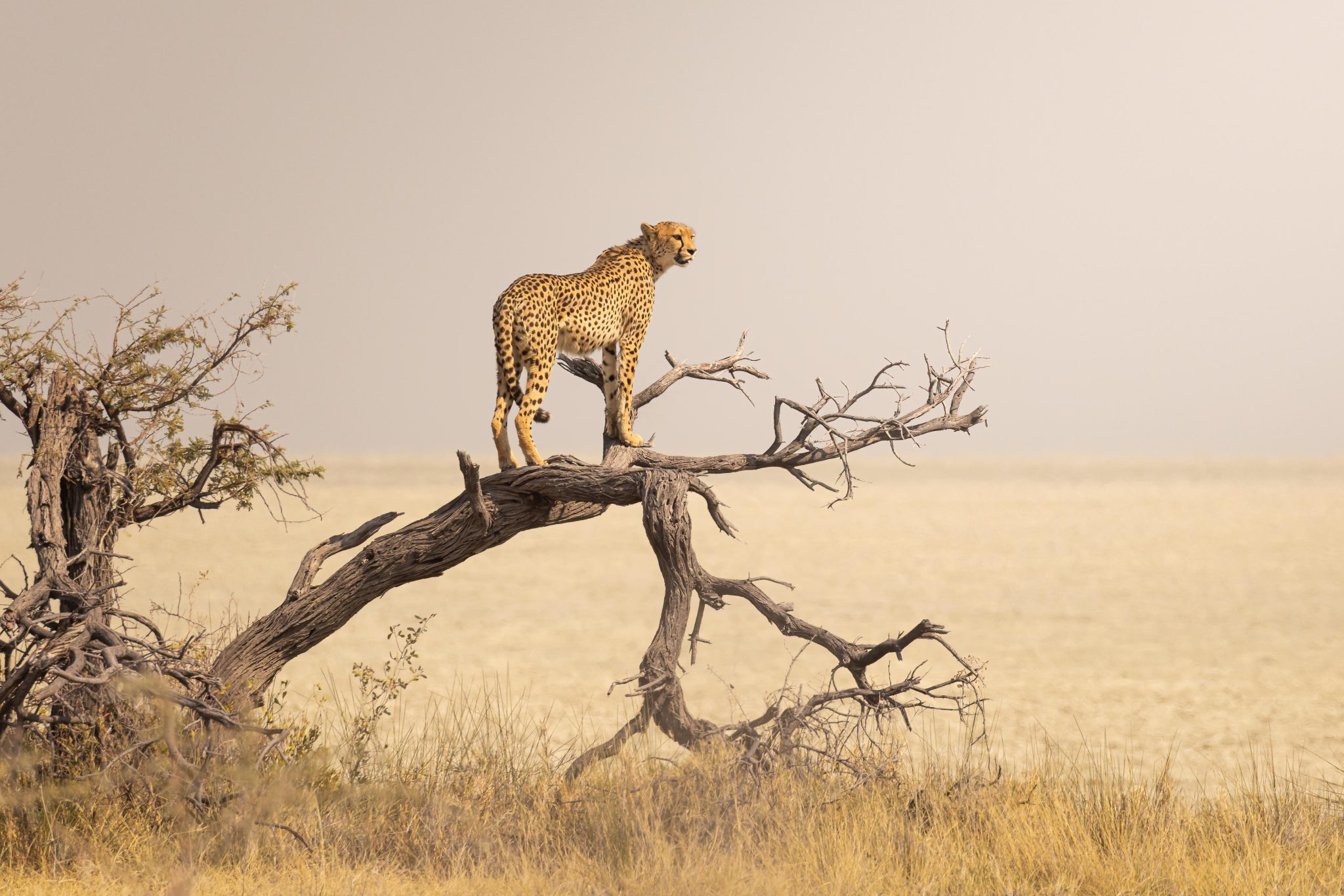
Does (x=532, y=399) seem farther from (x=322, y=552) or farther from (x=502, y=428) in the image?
(x=322, y=552)

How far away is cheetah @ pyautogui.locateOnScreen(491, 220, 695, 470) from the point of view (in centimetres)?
532

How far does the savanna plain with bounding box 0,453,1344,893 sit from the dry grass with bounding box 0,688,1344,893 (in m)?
0.02

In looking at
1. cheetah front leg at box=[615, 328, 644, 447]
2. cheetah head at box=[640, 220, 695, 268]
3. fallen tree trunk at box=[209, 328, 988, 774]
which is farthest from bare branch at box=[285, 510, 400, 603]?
cheetah head at box=[640, 220, 695, 268]

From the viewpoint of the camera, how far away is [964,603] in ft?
63.8

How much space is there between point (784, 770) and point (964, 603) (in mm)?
14880

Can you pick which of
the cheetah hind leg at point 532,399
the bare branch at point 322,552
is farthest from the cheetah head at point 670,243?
the bare branch at point 322,552

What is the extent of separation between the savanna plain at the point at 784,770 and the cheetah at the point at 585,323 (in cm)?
154

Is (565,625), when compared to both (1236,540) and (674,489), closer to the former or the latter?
(674,489)

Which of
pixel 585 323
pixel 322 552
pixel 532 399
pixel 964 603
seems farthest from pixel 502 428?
pixel 964 603

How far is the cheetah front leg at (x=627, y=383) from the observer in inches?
230

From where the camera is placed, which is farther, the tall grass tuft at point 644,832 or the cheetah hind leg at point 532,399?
the cheetah hind leg at point 532,399

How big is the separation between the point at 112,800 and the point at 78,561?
1.37 metres

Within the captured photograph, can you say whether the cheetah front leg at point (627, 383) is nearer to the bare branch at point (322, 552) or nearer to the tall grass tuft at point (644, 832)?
the bare branch at point (322, 552)

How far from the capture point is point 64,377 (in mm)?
5883
